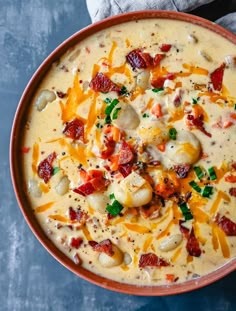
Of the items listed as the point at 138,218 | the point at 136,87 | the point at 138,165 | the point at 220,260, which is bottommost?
the point at 220,260

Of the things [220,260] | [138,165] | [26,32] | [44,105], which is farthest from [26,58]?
[220,260]

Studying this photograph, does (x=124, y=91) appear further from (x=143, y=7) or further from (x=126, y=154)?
(x=143, y=7)

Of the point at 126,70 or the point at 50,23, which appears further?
the point at 50,23

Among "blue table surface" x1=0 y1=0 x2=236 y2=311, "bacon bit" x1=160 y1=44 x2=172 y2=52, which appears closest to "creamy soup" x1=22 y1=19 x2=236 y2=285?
"bacon bit" x1=160 y1=44 x2=172 y2=52

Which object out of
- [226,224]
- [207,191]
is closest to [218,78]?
[207,191]

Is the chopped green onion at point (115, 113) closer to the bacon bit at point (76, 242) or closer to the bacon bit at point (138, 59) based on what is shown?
the bacon bit at point (138, 59)

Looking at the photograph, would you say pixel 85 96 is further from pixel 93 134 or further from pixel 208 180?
pixel 208 180

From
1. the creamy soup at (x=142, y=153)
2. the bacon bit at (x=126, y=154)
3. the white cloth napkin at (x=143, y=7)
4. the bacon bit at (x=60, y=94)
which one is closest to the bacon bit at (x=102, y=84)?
the creamy soup at (x=142, y=153)
